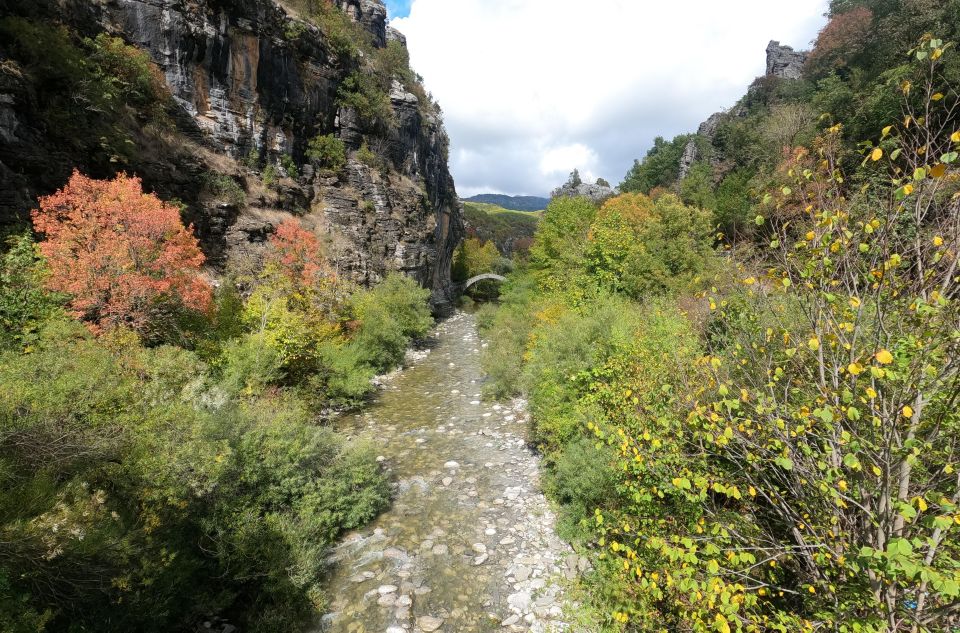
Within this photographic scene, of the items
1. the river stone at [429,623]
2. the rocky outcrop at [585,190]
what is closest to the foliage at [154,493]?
the river stone at [429,623]

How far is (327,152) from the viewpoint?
1328 inches

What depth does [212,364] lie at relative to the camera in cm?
1284

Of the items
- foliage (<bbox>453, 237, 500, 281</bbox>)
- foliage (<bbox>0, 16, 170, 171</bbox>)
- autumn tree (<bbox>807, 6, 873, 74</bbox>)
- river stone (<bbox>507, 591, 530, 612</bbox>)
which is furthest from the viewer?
foliage (<bbox>453, 237, 500, 281</bbox>)

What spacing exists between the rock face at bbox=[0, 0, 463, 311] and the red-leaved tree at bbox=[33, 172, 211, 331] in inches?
96.0

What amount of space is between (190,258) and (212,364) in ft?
12.5

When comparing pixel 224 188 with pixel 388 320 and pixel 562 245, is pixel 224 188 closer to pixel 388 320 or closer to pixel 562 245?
pixel 388 320

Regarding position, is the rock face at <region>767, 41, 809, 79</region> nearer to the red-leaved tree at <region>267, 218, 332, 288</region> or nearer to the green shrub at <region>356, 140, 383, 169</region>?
the green shrub at <region>356, 140, 383, 169</region>

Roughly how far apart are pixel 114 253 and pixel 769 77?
83263 mm

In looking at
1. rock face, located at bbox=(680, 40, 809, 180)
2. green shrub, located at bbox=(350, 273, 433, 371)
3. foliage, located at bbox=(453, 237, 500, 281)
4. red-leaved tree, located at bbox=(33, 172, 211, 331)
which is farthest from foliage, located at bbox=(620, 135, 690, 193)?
red-leaved tree, located at bbox=(33, 172, 211, 331)

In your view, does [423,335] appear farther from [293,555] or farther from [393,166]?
[293,555]

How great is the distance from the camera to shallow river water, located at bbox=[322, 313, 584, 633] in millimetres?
7547

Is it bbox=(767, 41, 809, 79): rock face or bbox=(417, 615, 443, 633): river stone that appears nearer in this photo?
bbox=(417, 615, 443, 633): river stone

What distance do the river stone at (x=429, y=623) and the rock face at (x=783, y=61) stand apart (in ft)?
270

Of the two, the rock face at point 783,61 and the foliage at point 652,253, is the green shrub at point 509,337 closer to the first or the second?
the foliage at point 652,253
